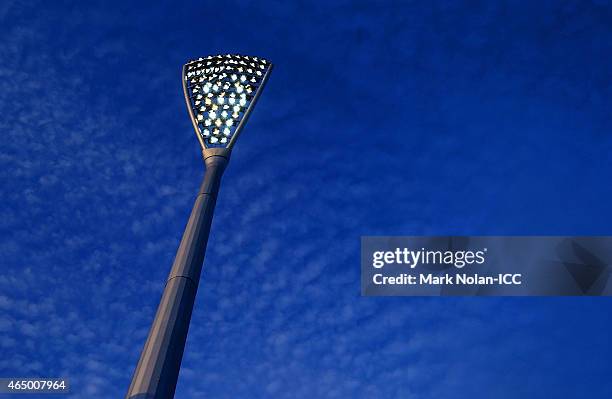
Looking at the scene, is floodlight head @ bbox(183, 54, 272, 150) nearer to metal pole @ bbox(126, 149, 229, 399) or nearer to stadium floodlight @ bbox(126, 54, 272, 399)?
stadium floodlight @ bbox(126, 54, 272, 399)

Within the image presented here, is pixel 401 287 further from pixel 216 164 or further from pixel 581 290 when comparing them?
pixel 216 164

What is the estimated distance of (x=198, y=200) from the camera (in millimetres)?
11656

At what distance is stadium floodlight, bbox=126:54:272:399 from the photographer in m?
7.98

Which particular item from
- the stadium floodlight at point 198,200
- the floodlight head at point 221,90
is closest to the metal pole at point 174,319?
the stadium floodlight at point 198,200

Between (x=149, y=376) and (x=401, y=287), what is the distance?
580 inches

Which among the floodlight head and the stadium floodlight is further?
the floodlight head

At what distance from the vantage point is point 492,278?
70.2ft

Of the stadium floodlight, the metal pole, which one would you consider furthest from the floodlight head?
the metal pole

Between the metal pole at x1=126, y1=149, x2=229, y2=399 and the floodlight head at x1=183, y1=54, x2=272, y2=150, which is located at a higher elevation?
the floodlight head at x1=183, y1=54, x2=272, y2=150

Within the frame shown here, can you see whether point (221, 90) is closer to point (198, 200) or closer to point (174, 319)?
point (198, 200)

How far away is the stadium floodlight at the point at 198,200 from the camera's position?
314 inches

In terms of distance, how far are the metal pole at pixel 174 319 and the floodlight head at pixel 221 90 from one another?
10.9 ft

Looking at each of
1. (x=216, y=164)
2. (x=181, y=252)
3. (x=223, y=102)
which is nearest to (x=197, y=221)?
(x=181, y=252)

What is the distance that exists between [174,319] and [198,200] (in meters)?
3.43
